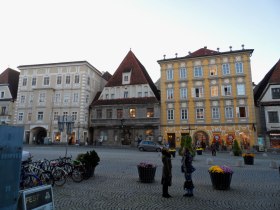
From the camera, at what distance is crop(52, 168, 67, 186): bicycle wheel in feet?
28.9

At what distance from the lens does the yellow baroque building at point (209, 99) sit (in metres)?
33.8

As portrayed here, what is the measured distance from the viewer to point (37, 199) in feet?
9.82

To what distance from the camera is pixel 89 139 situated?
41844 mm

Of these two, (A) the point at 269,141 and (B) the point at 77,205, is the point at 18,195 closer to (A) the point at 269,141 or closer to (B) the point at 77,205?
(B) the point at 77,205

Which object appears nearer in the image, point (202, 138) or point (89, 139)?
point (202, 138)

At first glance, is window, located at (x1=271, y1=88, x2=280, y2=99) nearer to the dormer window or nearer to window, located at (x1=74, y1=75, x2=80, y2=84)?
the dormer window

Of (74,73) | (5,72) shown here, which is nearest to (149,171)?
(74,73)

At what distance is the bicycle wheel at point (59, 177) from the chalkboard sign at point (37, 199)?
6.15m

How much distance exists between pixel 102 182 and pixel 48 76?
39.4m

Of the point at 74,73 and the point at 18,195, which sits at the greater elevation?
the point at 74,73

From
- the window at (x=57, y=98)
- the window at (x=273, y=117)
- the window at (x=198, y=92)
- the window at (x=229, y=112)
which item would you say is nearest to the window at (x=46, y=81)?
the window at (x=57, y=98)

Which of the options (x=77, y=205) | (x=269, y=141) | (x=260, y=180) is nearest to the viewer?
(x=77, y=205)

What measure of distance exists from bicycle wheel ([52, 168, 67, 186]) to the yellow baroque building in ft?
89.1

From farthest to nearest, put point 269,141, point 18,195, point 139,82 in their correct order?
1. point 139,82
2. point 269,141
3. point 18,195
